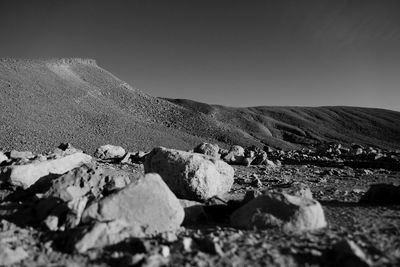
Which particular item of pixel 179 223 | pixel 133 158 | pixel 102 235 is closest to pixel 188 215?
pixel 179 223

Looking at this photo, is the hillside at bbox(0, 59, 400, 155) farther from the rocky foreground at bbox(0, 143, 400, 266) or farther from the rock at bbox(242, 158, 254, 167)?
the rocky foreground at bbox(0, 143, 400, 266)

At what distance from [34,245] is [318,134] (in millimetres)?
70350

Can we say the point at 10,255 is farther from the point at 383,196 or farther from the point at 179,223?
the point at 383,196

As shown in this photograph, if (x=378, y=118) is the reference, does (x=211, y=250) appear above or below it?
below

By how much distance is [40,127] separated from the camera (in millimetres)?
30125

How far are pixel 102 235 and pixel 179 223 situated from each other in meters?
1.48

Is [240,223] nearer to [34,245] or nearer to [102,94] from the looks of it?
[34,245]

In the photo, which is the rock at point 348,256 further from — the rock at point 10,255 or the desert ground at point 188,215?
the rock at point 10,255

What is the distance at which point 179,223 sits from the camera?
5988mm

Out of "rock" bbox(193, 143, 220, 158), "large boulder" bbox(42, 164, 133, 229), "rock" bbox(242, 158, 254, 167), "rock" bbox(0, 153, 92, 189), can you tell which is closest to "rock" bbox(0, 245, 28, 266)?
"large boulder" bbox(42, 164, 133, 229)

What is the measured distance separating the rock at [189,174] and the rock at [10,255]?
12.8 feet

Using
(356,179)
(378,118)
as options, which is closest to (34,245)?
(356,179)

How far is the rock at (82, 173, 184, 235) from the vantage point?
5.52 m

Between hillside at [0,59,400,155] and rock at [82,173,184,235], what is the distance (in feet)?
63.3
